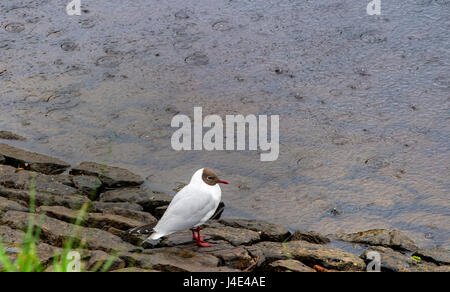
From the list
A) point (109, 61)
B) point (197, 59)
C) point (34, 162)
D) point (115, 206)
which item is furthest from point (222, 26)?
point (115, 206)

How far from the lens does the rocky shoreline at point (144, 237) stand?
16.0 ft

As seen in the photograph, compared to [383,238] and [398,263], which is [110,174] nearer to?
[383,238]

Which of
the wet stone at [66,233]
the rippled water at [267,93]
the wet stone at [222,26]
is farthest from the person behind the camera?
the wet stone at [222,26]

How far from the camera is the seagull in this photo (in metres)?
4.80

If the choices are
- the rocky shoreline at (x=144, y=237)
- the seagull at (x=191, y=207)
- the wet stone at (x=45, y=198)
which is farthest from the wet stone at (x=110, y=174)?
the seagull at (x=191, y=207)

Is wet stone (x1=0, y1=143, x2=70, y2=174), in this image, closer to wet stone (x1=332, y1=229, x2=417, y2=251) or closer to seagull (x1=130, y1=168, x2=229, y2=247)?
seagull (x1=130, y1=168, x2=229, y2=247)

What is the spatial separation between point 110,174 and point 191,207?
2.15 metres

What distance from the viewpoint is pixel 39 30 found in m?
10.0

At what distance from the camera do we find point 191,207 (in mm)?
4805

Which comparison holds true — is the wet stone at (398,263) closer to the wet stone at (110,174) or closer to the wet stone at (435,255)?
the wet stone at (435,255)

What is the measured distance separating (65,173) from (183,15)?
13.6 ft

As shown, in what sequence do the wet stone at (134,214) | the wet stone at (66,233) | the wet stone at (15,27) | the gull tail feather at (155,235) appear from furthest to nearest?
1. the wet stone at (15,27)
2. the wet stone at (134,214)
3. the wet stone at (66,233)
4. the gull tail feather at (155,235)

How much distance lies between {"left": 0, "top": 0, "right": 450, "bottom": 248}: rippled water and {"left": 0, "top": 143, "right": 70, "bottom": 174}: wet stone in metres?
0.35
